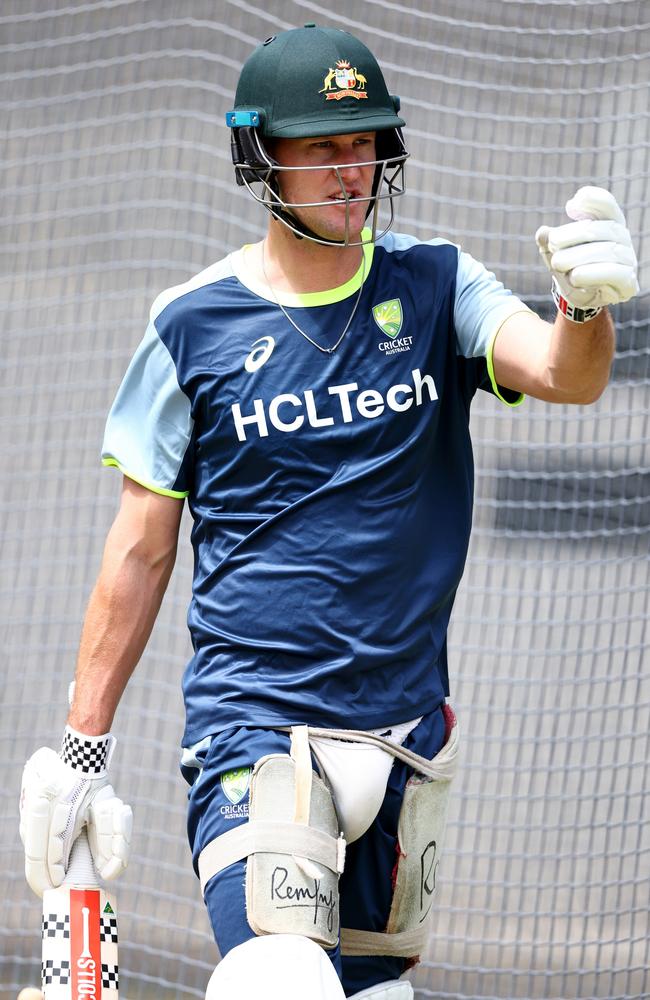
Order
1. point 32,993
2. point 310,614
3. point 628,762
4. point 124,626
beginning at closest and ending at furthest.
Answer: point 310,614 → point 124,626 → point 32,993 → point 628,762

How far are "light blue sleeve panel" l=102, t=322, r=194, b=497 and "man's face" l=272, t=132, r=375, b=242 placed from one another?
12.7 inches

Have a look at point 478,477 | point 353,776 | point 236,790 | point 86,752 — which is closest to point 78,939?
point 86,752

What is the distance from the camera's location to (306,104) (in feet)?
7.78

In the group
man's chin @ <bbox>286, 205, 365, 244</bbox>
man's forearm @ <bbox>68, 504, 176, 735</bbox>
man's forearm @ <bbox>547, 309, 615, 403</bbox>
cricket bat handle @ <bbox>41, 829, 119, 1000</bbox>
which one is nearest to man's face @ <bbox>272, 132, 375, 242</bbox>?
man's chin @ <bbox>286, 205, 365, 244</bbox>

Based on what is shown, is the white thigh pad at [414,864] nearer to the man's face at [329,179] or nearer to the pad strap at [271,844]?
the pad strap at [271,844]

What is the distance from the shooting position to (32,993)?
9.21ft

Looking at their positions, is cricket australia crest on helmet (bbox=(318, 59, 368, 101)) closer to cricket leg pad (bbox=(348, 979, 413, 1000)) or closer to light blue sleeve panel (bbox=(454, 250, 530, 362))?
light blue sleeve panel (bbox=(454, 250, 530, 362))

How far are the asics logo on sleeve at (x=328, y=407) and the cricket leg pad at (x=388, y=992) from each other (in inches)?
36.6

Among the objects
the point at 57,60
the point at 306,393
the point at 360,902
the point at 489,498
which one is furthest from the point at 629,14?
the point at 360,902

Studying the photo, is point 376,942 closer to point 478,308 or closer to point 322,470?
point 322,470

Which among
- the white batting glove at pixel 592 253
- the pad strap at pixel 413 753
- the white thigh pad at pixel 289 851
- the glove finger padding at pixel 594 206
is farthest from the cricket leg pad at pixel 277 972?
the glove finger padding at pixel 594 206

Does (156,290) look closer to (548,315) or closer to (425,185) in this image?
(425,185)

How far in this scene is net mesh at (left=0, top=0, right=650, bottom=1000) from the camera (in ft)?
13.2

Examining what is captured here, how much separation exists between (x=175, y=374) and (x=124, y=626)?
1.43 ft
